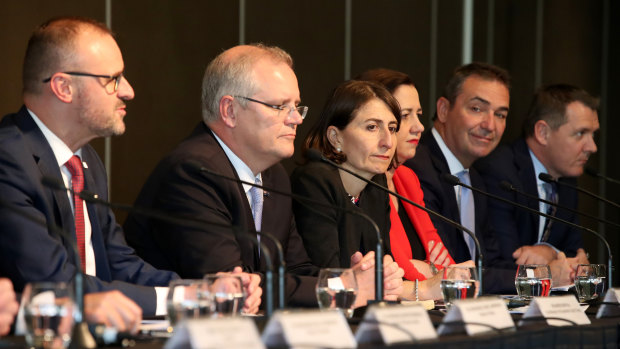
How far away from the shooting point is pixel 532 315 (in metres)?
2.22

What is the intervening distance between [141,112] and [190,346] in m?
2.58

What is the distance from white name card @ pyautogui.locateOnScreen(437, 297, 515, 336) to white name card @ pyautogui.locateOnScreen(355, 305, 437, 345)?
0.08 meters

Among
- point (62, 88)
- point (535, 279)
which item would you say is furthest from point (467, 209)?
point (62, 88)

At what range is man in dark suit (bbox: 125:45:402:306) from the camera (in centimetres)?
276

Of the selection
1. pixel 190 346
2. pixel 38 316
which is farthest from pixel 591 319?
pixel 38 316

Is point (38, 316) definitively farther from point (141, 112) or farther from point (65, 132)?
point (141, 112)

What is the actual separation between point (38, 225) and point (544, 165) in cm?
331

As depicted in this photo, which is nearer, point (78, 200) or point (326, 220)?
point (78, 200)

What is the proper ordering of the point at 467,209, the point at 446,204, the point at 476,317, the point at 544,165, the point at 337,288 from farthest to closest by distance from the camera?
the point at 544,165
the point at 467,209
the point at 446,204
the point at 337,288
the point at 476,317

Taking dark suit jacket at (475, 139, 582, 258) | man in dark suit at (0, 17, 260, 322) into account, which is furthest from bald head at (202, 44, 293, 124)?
dark suit jacket at (475, 139, 582, 258)

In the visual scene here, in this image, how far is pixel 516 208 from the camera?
4.58 meters

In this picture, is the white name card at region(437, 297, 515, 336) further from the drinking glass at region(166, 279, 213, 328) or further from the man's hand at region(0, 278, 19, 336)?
the man's hand at region(0, 278, 19, 336)

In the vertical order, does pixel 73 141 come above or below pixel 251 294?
above

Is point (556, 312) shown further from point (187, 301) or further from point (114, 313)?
point (114, 313)
